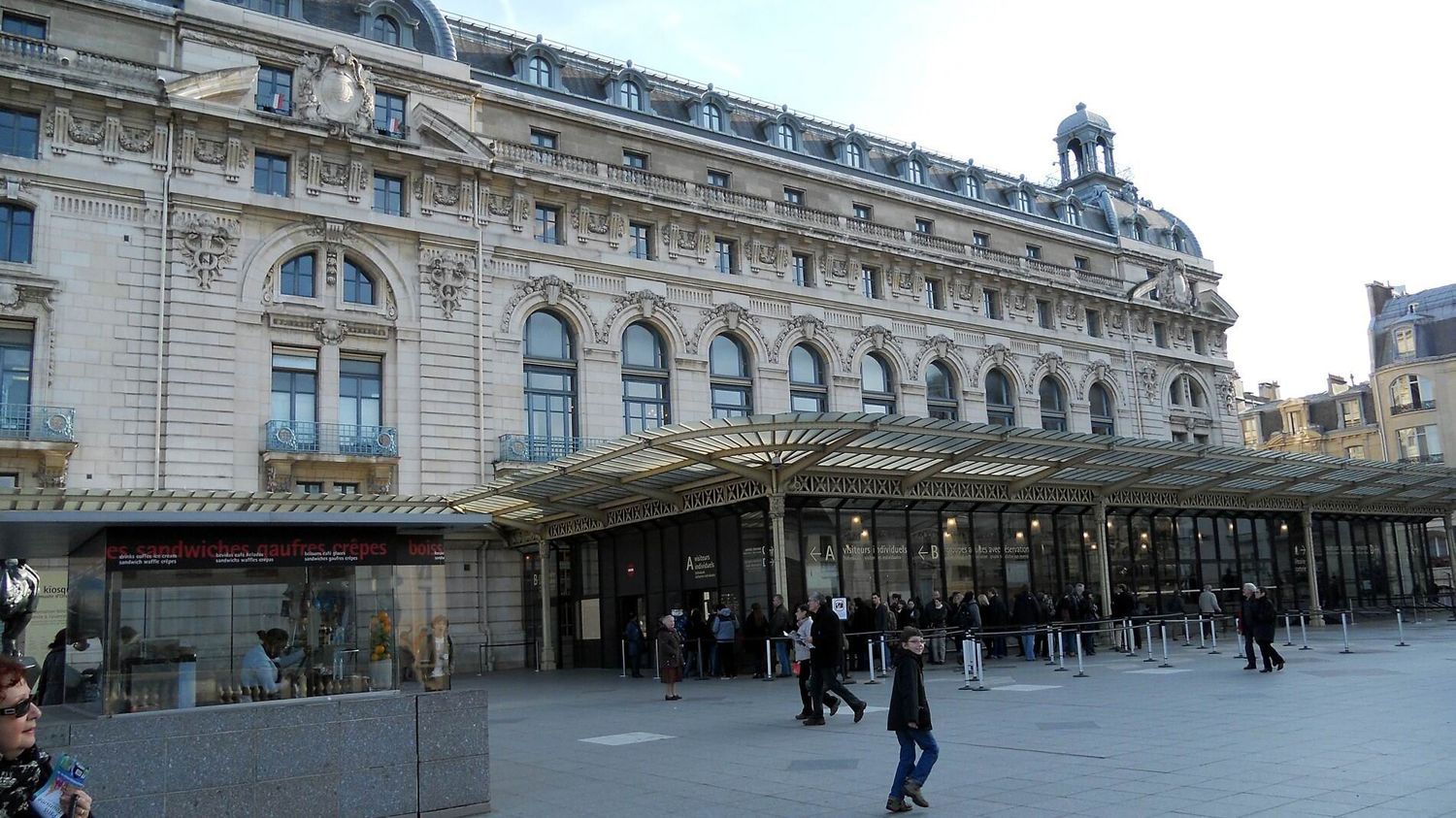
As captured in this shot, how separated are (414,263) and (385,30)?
760cm

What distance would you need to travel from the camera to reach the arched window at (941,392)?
1698 inches

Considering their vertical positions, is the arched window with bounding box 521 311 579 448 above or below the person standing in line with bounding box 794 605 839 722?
above

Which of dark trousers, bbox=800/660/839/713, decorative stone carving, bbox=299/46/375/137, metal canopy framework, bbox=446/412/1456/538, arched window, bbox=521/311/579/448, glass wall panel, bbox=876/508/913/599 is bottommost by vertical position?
dark trousers, bbox=800/660/839/713

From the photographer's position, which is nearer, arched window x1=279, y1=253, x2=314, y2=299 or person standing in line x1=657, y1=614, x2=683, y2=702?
person standing in line x1=657, y1=614, x2=683, y2=702

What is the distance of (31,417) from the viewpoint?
86.5ft

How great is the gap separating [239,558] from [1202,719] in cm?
1138

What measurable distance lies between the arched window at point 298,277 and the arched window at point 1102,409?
32733mm

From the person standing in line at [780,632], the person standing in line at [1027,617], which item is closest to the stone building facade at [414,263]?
the person standing in line at [780,632]

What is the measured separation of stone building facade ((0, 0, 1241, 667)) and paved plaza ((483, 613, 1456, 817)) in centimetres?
1222

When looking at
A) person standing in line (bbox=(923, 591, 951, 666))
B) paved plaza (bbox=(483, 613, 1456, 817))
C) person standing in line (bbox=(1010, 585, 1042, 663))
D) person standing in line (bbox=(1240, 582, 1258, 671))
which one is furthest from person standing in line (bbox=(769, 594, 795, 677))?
person standing in line (bbox=(1240, 582, 1258, 671))

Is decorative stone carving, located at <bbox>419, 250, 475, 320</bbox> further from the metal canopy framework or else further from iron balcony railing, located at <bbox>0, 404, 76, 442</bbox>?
iron balcony railing, located at <bbox>0, 404, 76, 442</bbox>

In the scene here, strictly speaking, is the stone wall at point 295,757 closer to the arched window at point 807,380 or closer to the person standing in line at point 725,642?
the person standing in line at point 725,642

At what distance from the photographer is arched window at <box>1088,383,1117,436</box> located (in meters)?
49.3

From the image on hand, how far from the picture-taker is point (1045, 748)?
1247cm
